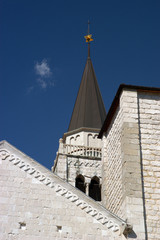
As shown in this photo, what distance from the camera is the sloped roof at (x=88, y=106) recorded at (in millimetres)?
29938

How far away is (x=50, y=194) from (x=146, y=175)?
2448mm

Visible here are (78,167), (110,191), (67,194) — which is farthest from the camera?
(78,167)

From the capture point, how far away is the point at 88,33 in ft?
138

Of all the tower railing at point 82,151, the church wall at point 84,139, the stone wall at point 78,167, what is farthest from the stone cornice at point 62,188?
the church wall at point 84,139

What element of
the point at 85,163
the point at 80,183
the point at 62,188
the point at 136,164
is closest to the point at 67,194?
the point at 62,188

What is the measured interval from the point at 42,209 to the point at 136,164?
260 cm

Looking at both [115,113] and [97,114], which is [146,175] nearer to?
[115,113]

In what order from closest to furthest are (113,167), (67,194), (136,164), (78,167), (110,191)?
(67,194) < (136,164) < (113,167) < (110,191) < (78,167)

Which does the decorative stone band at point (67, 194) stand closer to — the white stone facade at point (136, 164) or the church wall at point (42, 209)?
the church wall at point (42, 209)

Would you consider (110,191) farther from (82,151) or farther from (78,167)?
(82,151)

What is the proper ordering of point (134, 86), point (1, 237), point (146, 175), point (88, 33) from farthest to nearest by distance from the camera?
point (88, 33)
point (134, 86)
point (146, 175)
point (1, 237)

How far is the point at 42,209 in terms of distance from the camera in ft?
33.0

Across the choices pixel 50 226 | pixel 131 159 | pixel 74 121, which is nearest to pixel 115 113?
pixel 131 159

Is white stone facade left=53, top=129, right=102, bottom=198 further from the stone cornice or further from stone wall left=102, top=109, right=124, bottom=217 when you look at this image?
the stone cornice
